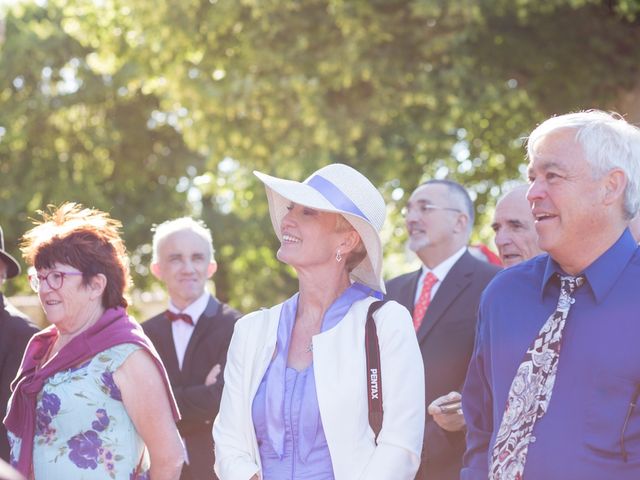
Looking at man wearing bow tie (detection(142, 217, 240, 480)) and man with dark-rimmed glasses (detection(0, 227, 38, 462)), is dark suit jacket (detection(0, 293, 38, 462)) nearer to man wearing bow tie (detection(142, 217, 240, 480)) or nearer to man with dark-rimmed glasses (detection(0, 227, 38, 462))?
man with dark-rimmed glasses (detection(0, 227, 38, 462))

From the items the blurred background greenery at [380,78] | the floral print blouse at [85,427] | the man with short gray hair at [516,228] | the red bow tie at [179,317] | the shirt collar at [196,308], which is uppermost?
the blurred background greenery at [380,78]

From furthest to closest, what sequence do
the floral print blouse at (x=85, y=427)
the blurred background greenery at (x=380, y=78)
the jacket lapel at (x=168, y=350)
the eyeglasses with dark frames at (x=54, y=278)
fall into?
the blurred background greenery at (x=380, y=78), the jacket lapel at (x=168, y=350), the eyeglasses with dark frames at (x=54, y=278), the floral print blouse at (x=85, y=427)

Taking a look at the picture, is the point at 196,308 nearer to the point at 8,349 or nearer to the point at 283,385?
the point at 8,349

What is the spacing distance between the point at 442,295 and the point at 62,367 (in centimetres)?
269

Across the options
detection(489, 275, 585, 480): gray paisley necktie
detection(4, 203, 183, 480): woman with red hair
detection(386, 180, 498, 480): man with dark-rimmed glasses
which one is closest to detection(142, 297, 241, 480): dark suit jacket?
detection(386, 180, 498, 480): man with dark-rimmed glasses

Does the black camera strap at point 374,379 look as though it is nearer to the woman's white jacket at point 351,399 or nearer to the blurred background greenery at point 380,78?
the woman's white jacket at point 351,399

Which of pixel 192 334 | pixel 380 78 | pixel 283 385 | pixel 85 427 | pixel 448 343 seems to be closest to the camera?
pixel 283 385

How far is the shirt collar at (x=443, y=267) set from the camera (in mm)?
7078

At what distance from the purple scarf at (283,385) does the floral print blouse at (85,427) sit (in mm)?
773

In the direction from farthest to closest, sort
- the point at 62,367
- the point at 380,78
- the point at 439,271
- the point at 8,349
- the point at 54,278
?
1. the point at 380,78
2. the point at 439,271
3. the point at 8,349
4. the point at 54,278
5. the point at 62,367

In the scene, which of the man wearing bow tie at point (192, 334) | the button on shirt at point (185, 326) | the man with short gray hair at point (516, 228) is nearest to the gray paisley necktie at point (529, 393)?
the man with short gray hair at point (516, 228)

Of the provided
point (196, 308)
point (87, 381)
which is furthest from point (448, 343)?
point (87, 381)

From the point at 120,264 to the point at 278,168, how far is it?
9808 millimetres

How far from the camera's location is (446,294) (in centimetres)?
680
